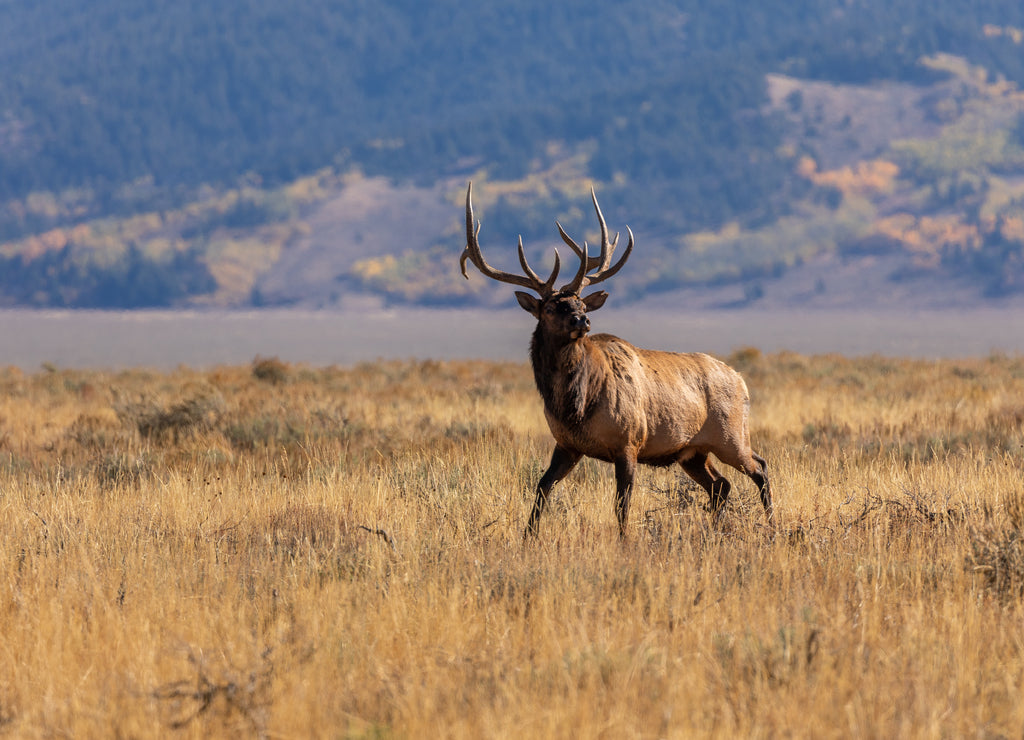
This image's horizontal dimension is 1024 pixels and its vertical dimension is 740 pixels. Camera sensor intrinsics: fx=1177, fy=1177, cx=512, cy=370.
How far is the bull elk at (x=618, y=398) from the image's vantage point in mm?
7703

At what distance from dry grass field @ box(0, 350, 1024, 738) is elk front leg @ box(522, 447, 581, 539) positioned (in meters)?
0.20

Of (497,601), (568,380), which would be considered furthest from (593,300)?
(497,601)

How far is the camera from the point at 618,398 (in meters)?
7.84

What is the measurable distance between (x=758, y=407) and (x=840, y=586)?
1166cm

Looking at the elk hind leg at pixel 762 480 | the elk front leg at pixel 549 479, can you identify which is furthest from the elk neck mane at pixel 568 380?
the elk hind leg at pixel 762 480

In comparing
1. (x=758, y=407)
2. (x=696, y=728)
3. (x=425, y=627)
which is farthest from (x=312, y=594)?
(x=758, y=407)

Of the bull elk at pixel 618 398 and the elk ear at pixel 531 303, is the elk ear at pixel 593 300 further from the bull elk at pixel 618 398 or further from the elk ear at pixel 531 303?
the elk ear at pixel 531 303

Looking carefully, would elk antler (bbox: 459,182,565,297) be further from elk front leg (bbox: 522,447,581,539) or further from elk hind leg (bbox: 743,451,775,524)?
elk hind leg (bbox: 743,451,775,524)

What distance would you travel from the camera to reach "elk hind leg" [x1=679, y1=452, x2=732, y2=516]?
8789 mm

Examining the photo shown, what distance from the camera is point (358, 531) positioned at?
7844 millimetres

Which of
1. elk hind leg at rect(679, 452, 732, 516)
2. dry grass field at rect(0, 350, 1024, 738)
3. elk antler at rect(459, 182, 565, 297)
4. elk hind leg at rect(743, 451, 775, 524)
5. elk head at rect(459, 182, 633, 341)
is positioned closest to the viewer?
dry grass field at rect(0, 350, 1024, 738)

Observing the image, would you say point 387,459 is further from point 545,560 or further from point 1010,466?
point 1010,466

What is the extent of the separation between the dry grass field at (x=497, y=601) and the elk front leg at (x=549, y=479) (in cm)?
20

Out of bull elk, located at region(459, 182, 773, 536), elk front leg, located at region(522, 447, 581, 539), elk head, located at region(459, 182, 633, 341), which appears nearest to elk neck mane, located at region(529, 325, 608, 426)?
bull elk, located at region(459, 182, 773, 536)
